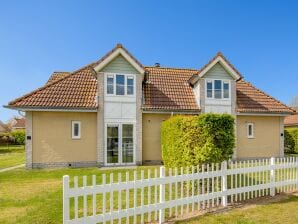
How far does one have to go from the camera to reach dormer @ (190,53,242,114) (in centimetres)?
1775

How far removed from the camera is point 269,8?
14.4 meters

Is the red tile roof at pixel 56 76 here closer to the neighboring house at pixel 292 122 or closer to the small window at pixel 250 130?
the small window at pixel 250 130

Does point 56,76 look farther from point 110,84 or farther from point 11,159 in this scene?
point 11,159

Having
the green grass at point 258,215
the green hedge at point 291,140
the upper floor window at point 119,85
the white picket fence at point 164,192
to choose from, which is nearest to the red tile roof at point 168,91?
the upper floor window at point 119,85

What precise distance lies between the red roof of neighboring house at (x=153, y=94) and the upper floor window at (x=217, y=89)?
121 centimetres

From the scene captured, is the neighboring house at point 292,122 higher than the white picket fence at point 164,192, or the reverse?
the neighboring house at point 292,122

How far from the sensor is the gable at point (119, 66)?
1608 cm

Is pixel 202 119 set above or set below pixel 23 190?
above

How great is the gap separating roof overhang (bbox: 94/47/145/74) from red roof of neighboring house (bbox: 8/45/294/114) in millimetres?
180

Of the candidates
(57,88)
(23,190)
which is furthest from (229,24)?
(23,190)

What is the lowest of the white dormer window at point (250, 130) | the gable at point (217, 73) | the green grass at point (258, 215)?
the green grass at point (258, 215)

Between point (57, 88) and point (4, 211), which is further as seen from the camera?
point (57, 88)

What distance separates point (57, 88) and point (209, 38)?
1122 centimetres

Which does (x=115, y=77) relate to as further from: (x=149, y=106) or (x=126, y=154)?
(x=126, y=154)
